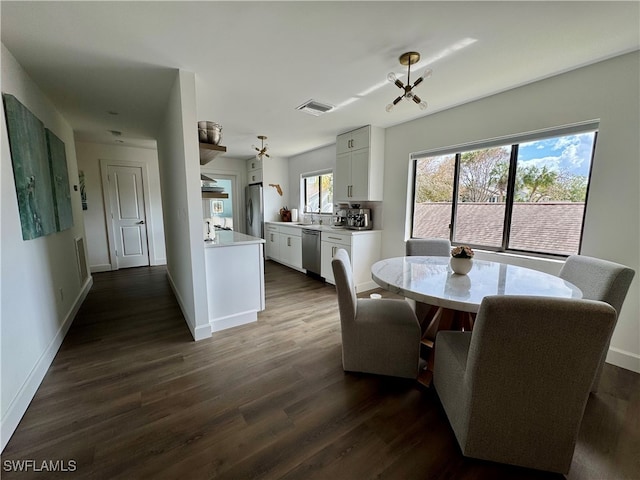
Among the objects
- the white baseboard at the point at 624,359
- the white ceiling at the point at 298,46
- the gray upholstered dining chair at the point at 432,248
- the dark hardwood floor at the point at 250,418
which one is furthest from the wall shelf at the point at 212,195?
the white baseboard at the point at 624,359

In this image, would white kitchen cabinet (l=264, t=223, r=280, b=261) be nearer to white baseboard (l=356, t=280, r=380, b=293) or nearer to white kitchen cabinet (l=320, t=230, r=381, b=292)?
white kitchen cabinet (l=320, t=230, r=381, b=292)

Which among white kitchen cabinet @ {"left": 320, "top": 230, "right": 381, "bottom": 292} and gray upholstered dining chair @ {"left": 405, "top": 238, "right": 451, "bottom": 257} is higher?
gray upholstered dining chair @ {"left": 405, "top": 238, "right": 451, "bottom": 257}

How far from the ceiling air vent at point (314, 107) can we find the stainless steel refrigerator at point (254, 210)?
2.88 m

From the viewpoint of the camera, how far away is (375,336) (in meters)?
1.85

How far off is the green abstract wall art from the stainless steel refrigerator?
3.25 m

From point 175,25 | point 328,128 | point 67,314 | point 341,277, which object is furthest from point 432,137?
point 67,314

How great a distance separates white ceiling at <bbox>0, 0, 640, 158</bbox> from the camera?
1.49m

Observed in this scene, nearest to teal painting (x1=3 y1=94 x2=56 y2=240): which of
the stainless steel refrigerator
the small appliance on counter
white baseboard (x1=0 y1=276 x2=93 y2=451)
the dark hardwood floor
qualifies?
white baseboard (x1=0 y1=276 x2=93 y2=451)

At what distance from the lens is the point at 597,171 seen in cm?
209

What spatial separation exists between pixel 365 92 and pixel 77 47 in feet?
7.38

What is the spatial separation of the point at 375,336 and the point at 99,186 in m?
5.44

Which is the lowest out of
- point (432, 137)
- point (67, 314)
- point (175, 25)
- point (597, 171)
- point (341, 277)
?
point (67, 314)

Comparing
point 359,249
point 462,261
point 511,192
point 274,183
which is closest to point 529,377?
point 462,261

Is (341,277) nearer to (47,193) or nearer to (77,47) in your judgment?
(77,47)
